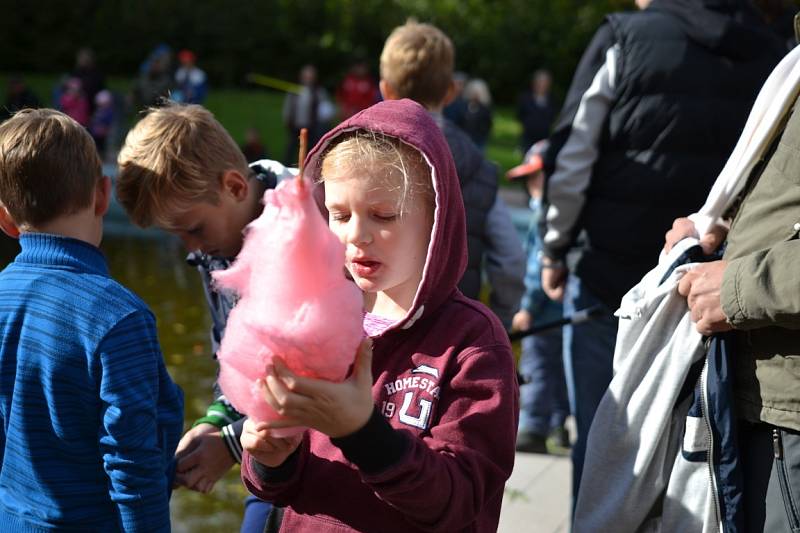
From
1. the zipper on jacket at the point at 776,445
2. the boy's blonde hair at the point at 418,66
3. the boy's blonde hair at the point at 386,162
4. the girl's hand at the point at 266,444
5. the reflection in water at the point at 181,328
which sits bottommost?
the reflection in water at the point at 181,328

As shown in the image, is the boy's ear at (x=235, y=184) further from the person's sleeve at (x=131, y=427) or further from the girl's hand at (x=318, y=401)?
the girl's hand at (x=318, y=401)

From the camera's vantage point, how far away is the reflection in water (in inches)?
215

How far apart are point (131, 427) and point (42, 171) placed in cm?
72

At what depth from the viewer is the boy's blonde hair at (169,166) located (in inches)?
120

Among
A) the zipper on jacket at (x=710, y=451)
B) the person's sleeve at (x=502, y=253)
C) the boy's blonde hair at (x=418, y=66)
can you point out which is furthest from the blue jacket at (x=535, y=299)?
the zipper on jacket at (x=710, y=451)

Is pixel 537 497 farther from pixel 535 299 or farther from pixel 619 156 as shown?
pixel 619 156

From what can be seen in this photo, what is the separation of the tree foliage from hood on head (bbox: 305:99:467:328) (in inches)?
1278

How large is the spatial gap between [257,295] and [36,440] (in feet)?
3.59

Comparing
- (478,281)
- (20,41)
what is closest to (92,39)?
(20,41)

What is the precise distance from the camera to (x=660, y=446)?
268cm

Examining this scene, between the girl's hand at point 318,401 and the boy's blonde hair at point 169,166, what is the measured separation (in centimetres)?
137

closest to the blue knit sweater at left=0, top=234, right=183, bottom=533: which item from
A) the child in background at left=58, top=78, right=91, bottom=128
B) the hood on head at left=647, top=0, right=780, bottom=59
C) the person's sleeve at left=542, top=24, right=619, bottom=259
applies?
the person's sleeve at left=542, top=24, right=619, bottom=259

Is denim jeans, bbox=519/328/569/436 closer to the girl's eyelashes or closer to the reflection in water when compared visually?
the reflection in water

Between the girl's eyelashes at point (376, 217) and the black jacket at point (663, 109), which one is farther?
the black jacket at point (663, 109)
